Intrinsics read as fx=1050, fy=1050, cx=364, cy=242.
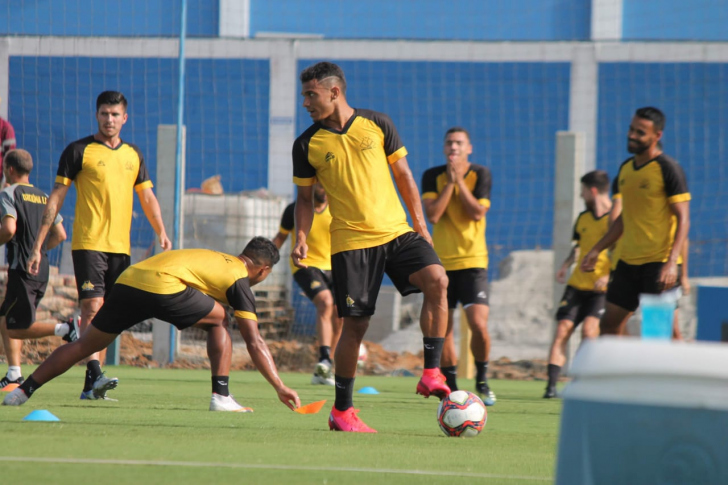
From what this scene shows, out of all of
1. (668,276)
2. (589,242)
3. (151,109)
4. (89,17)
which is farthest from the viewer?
(151,109)

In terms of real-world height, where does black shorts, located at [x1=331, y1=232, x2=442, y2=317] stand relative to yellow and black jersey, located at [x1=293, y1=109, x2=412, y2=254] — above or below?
below

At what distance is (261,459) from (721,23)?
75.1ft

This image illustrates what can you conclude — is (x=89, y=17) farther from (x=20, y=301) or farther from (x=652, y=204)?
(x=652, y=204)

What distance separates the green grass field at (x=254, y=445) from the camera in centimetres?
391

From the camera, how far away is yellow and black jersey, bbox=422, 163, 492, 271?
8.66 meters

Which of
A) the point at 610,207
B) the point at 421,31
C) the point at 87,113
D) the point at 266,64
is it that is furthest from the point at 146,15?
the point at 610,207

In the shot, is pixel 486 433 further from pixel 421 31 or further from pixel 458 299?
pixel 421 31

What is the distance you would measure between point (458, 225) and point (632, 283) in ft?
5.45

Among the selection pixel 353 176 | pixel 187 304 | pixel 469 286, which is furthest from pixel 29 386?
pixel 469 286

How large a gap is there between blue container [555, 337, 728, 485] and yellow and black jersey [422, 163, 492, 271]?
627cm

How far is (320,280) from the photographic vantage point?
35.8 ft

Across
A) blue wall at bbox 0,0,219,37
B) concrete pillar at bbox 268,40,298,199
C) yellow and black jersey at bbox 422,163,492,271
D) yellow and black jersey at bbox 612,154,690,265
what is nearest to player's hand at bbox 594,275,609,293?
yellow and black jersey at bbox 422,163,492,271

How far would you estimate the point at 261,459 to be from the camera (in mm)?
4352

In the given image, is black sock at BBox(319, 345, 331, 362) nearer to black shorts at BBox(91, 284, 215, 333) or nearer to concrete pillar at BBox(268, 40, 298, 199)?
black shorts at BBox(91, 284, 215, 333)
